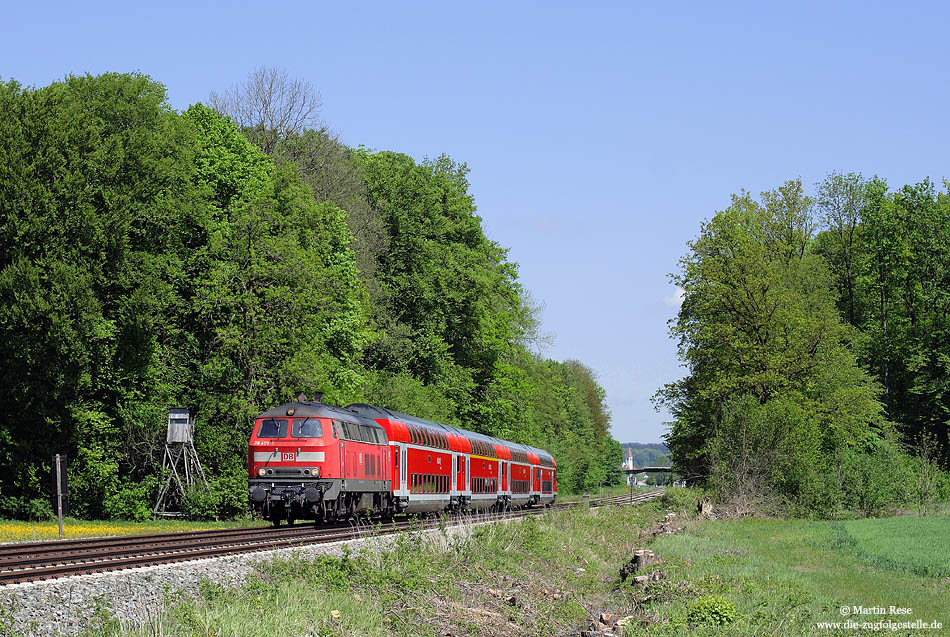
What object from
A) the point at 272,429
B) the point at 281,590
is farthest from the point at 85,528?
the point at 281,590

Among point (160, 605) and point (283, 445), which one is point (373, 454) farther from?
point (160, 605)

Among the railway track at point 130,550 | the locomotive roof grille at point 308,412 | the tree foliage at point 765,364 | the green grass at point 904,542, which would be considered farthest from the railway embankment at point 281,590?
the tree foliage at point 765,364

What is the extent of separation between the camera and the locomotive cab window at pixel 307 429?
92.1 ft

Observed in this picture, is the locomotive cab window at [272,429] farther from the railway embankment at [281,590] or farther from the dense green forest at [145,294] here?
the dense green forest at [145,294]

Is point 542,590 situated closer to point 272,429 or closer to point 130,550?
point 130,550

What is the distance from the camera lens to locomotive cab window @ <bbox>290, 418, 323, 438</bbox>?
28078 mm

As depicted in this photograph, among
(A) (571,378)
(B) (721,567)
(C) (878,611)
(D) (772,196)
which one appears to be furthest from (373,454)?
(A) (571,378)

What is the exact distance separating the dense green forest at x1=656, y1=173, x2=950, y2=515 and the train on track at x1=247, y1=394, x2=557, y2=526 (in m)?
15.8

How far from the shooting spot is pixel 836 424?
54438 millimetres

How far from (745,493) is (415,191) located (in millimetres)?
27671

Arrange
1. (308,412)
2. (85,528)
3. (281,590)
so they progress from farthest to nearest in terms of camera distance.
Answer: (85,528)
(308,412)
(281,590)

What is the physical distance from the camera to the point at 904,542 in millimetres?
34375

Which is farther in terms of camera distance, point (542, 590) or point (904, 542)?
point (904, 542)

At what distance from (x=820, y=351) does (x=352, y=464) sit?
34.4m
